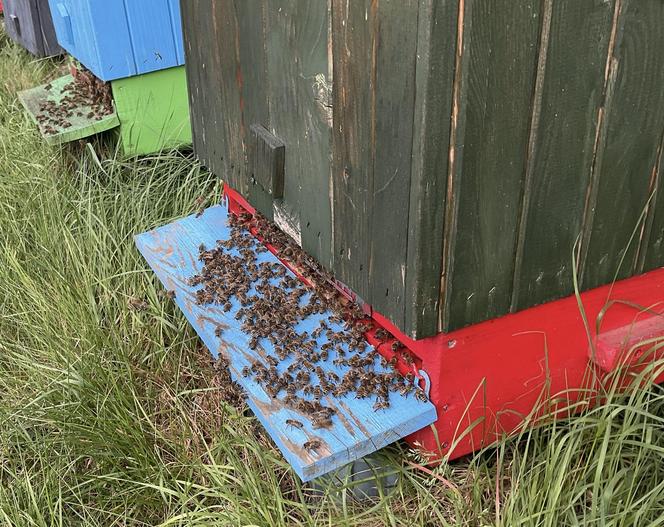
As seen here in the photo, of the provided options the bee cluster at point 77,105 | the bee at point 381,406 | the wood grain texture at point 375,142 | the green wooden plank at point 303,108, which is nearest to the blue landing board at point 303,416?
the bee at point 381,406

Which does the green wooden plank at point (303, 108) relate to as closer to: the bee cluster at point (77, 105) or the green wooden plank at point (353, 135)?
the green wooden plank at point (353, 135)

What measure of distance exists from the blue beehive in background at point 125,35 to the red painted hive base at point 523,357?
2375 millimetres

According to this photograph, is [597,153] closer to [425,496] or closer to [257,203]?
[425,496]

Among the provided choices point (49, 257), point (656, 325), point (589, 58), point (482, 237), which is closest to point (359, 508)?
point (482, 237)

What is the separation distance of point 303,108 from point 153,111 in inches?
89.6

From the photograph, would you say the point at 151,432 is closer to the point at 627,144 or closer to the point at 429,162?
the point at 429,162

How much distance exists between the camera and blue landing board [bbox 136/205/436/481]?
202cm

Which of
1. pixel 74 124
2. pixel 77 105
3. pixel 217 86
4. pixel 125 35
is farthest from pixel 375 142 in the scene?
pixel 77 105

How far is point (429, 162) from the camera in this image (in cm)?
174

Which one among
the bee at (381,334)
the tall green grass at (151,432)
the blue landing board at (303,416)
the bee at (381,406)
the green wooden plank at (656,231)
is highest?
the green wooden plank at (656,231)

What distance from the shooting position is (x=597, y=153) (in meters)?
1.96

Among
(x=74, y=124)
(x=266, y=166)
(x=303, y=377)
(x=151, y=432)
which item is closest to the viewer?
(x=303, y=377)

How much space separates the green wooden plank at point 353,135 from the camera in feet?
6.11

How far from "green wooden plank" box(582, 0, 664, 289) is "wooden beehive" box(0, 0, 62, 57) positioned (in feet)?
15.3
